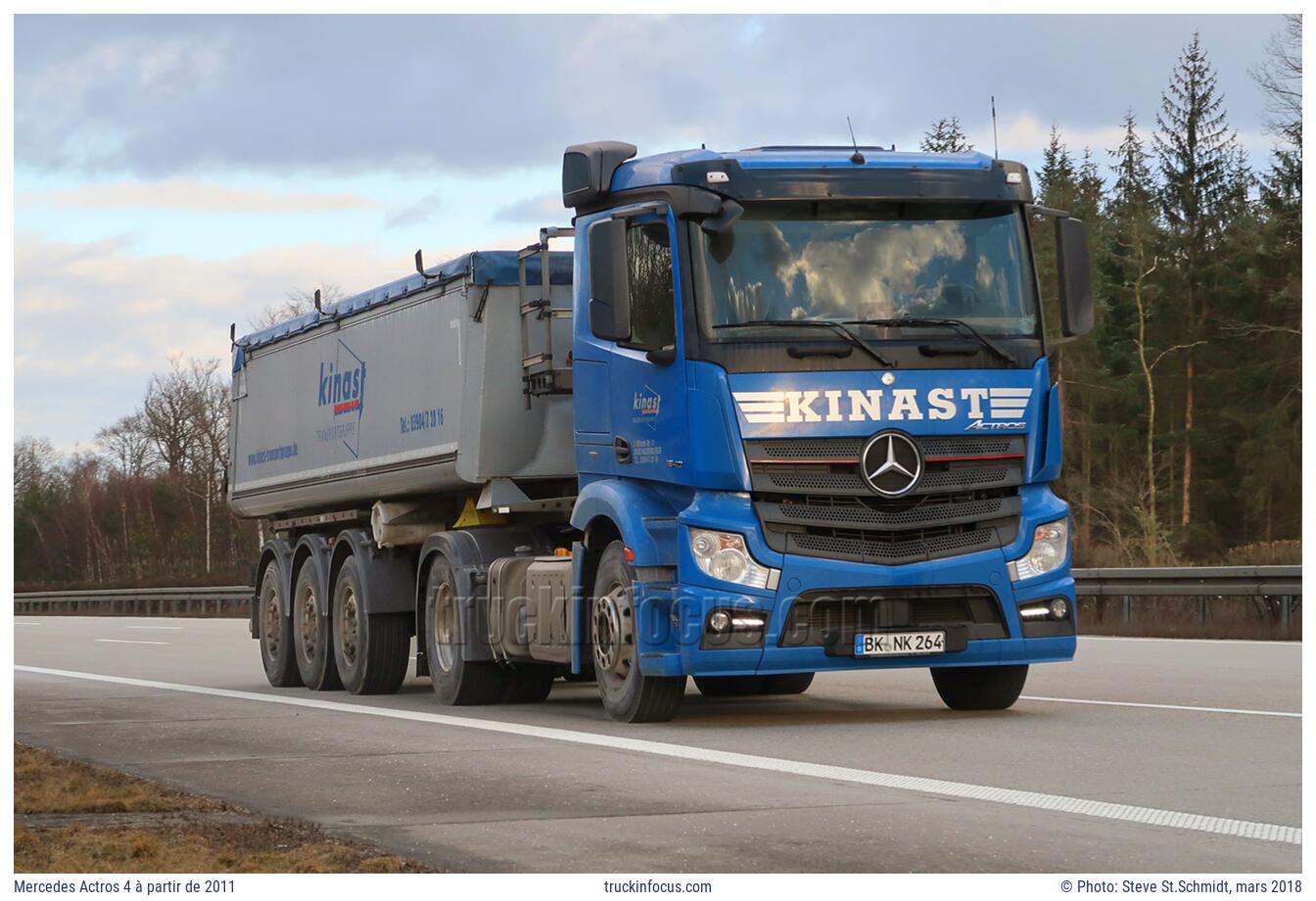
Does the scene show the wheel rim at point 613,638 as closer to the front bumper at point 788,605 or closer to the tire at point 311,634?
the front bumper at point 788,605

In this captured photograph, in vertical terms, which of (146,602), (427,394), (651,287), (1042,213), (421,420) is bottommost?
(146,602)

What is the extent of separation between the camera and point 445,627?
51.0 feet

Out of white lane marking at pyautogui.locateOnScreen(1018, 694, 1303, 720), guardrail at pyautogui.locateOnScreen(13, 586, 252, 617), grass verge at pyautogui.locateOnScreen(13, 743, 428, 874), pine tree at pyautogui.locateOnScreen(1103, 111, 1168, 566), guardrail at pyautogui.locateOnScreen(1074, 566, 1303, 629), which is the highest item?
pine tree at pyautogui.locateOnScreen(1103, 111, 1168, 566)

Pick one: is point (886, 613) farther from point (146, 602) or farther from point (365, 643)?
point (146, 602)

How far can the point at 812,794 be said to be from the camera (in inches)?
346

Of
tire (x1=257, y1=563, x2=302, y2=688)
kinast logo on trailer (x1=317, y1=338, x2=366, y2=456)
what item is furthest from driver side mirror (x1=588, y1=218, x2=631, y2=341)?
tire (x1=257, y1=563, x2=302, y2=688)

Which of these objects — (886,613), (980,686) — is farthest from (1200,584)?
(886,613)

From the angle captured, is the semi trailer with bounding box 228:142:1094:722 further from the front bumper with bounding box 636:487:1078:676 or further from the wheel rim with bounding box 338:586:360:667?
the wheel rim with bounding box 338:586:360:667

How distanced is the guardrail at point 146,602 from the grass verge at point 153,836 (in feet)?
106

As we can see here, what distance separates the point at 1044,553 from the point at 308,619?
807 cm

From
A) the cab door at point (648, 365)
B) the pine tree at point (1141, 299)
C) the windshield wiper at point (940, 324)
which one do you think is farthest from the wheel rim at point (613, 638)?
the pine tree at point (1141, 299)

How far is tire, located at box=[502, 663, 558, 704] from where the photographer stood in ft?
50.1

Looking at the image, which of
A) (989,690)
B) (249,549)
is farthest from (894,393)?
(249,549)

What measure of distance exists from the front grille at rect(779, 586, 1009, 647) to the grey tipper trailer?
3.19 meters
